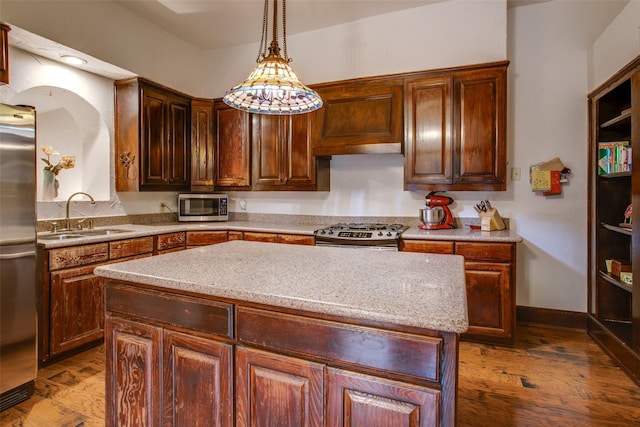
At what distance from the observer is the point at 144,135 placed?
3373 mm

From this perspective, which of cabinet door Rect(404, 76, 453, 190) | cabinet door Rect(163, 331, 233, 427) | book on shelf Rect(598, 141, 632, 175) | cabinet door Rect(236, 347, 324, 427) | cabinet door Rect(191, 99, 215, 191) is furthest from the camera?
cabinet door Rect(191, 99, 215, 191)

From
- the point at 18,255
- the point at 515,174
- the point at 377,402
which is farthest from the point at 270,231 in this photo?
the point at 377,402

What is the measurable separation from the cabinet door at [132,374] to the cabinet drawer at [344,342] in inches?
17.7

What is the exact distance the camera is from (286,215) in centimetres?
405

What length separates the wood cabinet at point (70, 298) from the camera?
2.38 meters

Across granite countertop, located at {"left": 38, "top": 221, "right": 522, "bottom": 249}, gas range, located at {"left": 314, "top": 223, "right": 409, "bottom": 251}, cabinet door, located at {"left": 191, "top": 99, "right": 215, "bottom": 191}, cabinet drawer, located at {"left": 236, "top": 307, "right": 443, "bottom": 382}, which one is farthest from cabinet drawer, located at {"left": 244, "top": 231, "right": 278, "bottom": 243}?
cabinet drawer, located at {"left": 236, "top": 307, "right": 443, "bottom": 382}

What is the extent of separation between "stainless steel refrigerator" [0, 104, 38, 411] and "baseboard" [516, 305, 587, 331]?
3.86 m

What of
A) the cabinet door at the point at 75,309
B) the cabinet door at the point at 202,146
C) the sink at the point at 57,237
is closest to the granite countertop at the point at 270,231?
the sink at the point at 57,237

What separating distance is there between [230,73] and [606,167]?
3951 millimetres

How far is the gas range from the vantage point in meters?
2.87

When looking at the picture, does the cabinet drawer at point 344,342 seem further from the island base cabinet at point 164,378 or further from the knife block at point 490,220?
the knife block at point 490,220

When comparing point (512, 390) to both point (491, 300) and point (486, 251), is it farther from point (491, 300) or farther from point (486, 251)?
point (486, 251)

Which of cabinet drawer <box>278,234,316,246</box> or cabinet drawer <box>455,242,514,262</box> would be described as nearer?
cabinet drawer <box>455,242,514,262</box>

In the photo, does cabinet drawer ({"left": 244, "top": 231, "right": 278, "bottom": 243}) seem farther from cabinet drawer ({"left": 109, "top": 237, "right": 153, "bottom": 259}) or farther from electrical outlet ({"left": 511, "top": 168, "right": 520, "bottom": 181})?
electrical outlet ({"left": 511, "top": 168, "right": 520, "bottom": 181})
